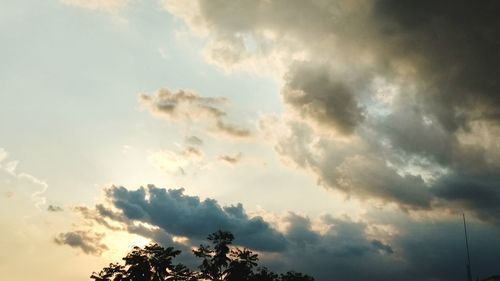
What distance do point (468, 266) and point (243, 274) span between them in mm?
35369

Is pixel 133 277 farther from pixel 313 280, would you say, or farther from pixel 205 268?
pixel 313 280

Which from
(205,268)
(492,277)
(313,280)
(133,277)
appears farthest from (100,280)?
(492,277)

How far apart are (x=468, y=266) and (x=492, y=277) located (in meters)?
20.3

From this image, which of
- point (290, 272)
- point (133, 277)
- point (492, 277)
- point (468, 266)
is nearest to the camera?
point (133, 277)

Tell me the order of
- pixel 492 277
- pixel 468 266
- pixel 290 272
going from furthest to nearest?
pixel 492 277
pixel 290 272
pixel 468 266

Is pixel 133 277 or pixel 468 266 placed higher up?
pixel 468 266

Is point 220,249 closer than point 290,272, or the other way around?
point 220,249

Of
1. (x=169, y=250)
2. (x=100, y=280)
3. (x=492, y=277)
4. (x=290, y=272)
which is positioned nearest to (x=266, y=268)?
(x=290, y=272)

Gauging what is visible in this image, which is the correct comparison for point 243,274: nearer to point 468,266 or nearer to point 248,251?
point 248,251

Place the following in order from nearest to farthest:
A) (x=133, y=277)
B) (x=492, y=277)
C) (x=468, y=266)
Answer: (x=133, y=277), (x=468, y=266), (x=492, y=277)

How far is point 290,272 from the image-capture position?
7075 cm

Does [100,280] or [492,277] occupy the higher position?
[492,277]

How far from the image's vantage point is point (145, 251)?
5347 cm

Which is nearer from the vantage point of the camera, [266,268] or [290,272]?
[266,268]
